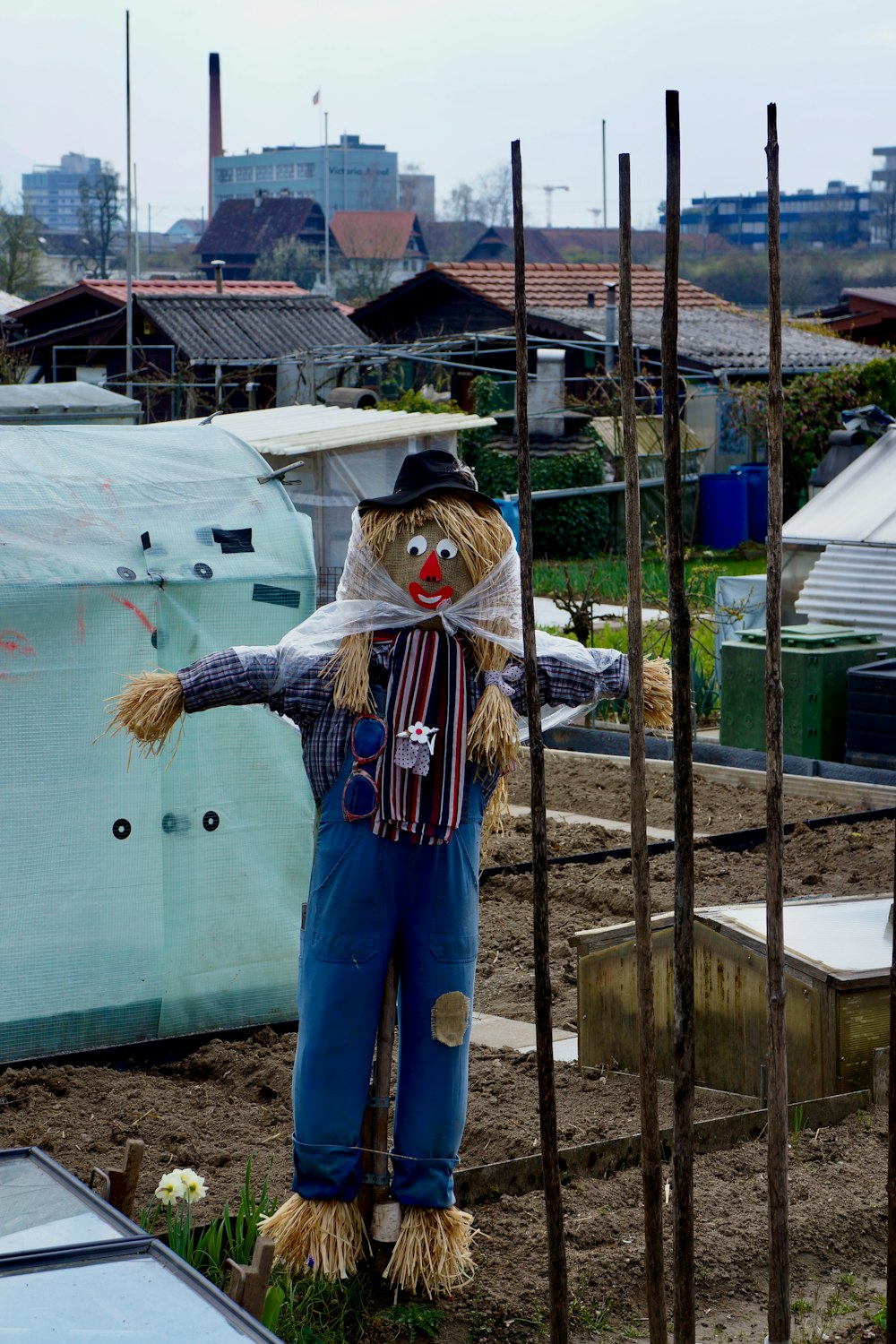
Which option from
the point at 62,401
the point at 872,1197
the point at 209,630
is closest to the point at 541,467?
Result: the point at 62,401

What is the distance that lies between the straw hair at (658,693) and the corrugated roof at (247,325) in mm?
19542

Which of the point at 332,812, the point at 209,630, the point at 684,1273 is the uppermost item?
the point at 209,630

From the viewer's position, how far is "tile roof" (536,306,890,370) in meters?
24.4

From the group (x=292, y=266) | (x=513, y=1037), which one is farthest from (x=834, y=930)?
(x=292, y=266)

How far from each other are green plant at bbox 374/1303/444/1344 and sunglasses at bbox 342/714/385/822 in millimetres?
1053

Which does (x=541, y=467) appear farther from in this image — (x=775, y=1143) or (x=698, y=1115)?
(x=775, y=1143)

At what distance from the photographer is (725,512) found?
21.2 m

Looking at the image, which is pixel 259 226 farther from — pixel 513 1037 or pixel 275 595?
pixel 513 1037

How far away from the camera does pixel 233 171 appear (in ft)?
389

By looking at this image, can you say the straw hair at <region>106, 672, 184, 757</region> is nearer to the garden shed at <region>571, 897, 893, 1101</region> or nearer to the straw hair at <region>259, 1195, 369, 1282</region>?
the straw hair at <region>259, 1195, 369, 1282</region>

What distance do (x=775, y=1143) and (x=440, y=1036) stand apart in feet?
3.30

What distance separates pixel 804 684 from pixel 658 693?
543 cm

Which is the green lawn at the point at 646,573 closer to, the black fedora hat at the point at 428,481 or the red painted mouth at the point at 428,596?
the black fedora hat at the point at 428,481

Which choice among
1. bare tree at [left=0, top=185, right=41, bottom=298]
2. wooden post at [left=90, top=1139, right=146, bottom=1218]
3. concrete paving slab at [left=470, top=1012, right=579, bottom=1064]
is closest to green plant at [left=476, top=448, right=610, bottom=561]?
concrete paving slab at [left=470, top=1012, right=579, bottom=1064]
